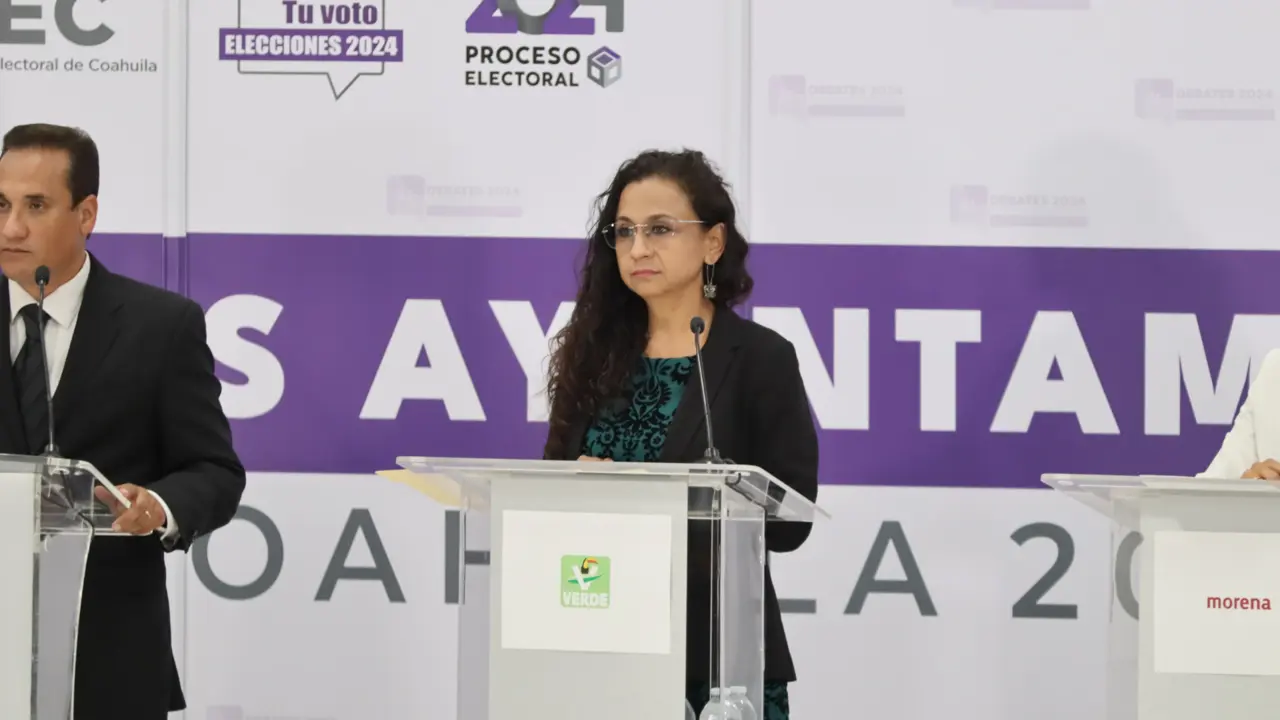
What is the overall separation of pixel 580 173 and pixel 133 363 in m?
1.79

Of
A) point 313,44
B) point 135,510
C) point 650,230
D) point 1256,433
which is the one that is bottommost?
point 135,510

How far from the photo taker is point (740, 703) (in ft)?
7.64

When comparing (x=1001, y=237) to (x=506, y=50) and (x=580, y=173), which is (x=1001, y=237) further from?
(x=506, y=50)

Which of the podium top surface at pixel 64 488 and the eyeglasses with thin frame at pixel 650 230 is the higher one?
the eyeglasses with thin frame at pixel 650 230

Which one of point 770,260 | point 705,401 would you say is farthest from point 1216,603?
point 770,260

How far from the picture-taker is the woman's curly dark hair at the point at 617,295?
10.4ft

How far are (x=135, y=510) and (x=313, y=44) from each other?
7.56 ft

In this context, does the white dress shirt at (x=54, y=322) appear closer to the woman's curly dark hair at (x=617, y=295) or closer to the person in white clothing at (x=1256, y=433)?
the woman's curly dark hair at (x=617, y=295)

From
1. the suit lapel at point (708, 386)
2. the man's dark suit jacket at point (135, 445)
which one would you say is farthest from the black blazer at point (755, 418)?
the man's dark suit jacket at point (135, 445)

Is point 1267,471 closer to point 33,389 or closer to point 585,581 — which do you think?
point 585,581

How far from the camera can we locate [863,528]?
4305mm

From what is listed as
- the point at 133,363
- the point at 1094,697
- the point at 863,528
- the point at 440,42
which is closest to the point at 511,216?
the point at 440,42

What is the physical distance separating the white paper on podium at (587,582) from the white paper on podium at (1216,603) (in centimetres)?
75

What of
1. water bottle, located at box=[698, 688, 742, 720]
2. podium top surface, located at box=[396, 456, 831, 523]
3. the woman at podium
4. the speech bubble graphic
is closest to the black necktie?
podium top surface, located at box=[396, 456, 831, 523]
